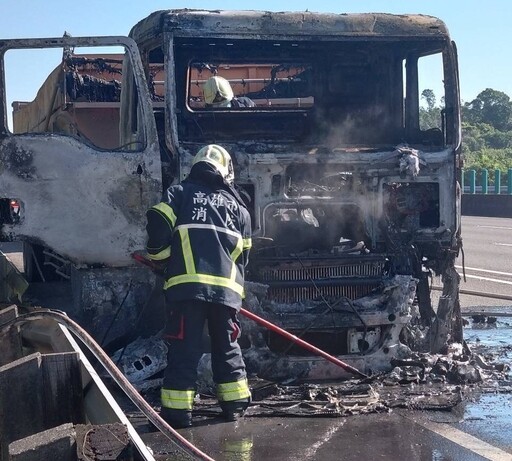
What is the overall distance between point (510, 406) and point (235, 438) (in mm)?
1690

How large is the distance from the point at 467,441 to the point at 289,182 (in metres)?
2.24

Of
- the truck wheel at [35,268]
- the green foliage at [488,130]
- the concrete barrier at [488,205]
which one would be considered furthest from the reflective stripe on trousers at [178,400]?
the green foliage at [488,130]

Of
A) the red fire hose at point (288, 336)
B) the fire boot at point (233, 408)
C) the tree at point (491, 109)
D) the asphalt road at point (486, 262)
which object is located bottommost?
the asphalt road at point (486, 262)

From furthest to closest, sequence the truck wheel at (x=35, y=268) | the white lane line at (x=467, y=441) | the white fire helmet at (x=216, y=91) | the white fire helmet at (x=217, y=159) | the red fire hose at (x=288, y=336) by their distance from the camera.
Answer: the truck wheel at (x=35, y=268) → the white fire helmet at (x=216, y=91) → the red fire hose at (x=288, y=336) → the white fire helmet at (x=217, y=159) → the white lane line at (x=467, y=441)

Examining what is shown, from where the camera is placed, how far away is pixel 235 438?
4.75 m

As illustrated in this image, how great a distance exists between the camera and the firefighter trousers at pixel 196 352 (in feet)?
16.3

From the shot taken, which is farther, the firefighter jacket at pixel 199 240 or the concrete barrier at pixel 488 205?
the concrete barrier at pixel 488 205

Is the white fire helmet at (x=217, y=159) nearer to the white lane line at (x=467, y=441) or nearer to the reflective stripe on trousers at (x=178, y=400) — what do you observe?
the reflective stripe on trousers at (x=178, y=400)

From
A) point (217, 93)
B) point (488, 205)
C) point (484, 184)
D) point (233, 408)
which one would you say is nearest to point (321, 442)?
point (233, 408)

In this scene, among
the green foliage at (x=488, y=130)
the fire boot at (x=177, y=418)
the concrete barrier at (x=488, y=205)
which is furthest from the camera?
the green foliage at (x=488, y=130)

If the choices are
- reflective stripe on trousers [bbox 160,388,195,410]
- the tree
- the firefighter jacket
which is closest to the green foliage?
the tree

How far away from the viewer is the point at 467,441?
4.60m

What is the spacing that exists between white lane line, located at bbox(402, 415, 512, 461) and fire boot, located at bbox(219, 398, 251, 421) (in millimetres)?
930

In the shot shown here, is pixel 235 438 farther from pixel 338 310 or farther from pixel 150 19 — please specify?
pixel 150 19
